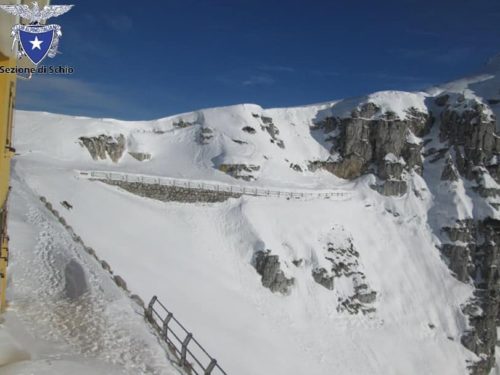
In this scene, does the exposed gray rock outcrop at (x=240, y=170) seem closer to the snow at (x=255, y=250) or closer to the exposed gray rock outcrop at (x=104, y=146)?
the snow at (x=255, y=250)

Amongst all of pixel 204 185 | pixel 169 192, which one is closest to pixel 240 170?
pixel 204 185

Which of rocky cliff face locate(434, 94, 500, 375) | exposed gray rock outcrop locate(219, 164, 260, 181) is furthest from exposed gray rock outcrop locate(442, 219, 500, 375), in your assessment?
exposed gray rock outcrop locate(219, 164, 260, 181)

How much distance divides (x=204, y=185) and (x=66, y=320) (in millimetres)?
29056

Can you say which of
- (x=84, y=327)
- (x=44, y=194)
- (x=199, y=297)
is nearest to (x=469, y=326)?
(x=199, y=297)

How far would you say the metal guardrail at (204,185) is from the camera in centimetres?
3772

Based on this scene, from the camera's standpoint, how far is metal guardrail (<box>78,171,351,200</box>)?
37.7m

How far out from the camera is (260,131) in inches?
2442

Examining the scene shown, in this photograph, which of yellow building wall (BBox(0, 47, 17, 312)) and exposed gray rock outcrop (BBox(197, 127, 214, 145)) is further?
exposed gray rock outcrop (BBox(197, 127, 214, 145))

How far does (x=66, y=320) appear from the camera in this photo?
1208cm

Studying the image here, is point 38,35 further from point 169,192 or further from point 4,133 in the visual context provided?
point 169,192

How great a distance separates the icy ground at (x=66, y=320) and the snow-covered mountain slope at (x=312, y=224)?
9.32 feet

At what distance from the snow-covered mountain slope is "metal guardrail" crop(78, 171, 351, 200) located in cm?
103

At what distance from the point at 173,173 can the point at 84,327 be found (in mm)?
39053

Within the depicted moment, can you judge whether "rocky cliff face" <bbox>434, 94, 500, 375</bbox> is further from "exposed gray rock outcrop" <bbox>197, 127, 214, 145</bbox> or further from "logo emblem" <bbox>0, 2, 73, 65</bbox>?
"logo emblem" <bbox>0, 2, 73, 65</bbox>
